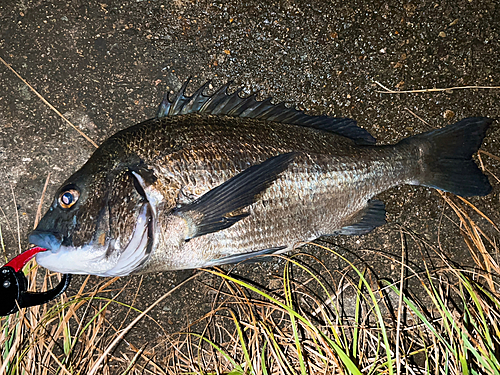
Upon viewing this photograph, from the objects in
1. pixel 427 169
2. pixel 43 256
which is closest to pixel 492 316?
pixel 427 169

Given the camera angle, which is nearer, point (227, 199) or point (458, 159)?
point (227, 199)

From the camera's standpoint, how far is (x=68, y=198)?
150cm

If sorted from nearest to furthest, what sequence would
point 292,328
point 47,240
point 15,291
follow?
point 47,240 → point 15,291 → point 292,328

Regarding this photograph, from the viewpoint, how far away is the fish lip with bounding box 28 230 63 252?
4.75ft

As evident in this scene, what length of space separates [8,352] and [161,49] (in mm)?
2098

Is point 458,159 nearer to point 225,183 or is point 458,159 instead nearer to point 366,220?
point 366,220

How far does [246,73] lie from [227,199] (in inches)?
39.6

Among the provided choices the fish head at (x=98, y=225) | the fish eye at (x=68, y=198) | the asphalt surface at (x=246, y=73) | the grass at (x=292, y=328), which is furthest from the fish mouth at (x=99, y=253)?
the asphalt surface at (x=246, y=73)

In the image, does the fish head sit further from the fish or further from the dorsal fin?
the dorsal fin

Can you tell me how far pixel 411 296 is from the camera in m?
2.22

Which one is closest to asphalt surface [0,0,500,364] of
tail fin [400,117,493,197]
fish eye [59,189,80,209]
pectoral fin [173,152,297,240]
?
tail fin [400,117,493,197]

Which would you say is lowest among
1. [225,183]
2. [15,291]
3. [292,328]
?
[292,328]

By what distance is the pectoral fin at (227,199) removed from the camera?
1.51 metres

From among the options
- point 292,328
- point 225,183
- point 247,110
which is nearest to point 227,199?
point 225,183
